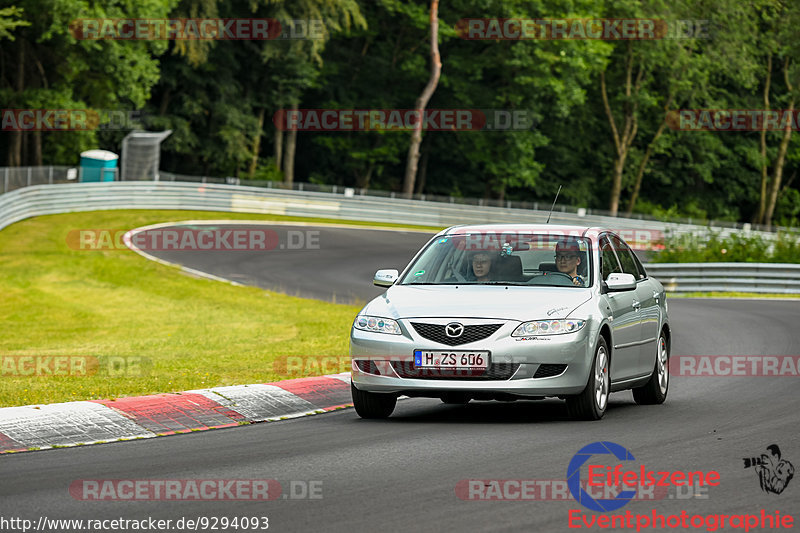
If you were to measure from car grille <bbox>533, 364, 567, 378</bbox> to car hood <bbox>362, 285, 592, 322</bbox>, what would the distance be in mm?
385

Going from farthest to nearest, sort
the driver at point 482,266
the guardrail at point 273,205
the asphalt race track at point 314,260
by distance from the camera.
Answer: the guardrail at point 273,205 → the asphalt race track at point 314,260 → the driver at point 482,266

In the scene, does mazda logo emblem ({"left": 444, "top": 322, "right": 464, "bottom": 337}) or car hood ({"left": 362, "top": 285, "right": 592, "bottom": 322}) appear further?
car hood ({"left": 362, "top": 285, "right": 592, "bottom": 322})

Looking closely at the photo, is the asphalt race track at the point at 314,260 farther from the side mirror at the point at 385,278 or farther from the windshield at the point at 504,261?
the side mirror at the point at 385,278

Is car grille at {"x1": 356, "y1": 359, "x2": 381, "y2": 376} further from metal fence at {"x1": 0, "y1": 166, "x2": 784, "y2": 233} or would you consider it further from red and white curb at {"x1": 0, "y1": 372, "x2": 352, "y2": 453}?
metal fence at {"x1": 0, "y1": 166, "x2": 784, "y2": 233}

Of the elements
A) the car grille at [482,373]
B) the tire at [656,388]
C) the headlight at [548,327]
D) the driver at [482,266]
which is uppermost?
the driver at [482,266]

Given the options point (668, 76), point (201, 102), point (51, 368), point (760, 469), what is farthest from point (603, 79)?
point (760, 469)

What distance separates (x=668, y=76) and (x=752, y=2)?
6.83 meters

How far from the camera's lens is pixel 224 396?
35.8 ft

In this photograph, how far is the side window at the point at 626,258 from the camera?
481 inches

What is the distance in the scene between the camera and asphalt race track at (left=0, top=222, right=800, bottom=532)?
6.68m

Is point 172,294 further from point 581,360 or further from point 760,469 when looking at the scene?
point 760,469

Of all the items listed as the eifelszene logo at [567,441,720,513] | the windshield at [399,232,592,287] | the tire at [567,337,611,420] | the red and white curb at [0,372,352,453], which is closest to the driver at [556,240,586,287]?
the windshield at [399,232,592,287]

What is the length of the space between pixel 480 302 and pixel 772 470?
2953 millimetres

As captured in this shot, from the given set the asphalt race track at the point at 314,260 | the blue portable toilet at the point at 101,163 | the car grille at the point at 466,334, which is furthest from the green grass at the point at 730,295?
the blue portable toilet at the point at 101,163
